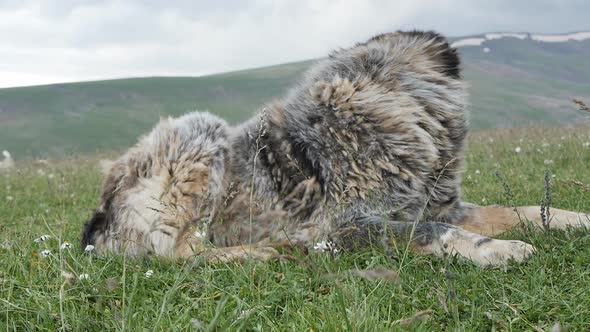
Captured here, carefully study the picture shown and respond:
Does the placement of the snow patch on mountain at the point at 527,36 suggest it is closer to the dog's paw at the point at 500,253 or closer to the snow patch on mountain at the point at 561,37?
the snow patch on mountain at the point at 561,37

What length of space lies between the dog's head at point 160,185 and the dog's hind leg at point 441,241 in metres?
1.23

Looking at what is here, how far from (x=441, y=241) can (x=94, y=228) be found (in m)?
2.73

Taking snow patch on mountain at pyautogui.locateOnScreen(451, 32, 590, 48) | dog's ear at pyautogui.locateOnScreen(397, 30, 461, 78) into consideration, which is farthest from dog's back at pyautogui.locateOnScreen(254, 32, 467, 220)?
snow patch on mountain at pyautogui.locateOnScreen(451, 32, 590, 48)

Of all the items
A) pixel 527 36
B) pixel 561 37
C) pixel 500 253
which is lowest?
pixel 561 37

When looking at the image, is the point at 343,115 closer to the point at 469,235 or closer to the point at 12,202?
the point at 469,235

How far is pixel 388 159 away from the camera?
409 centimetres

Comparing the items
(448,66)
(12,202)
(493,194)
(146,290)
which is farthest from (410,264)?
(12,202)

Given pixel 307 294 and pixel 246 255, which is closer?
pixel 307 294

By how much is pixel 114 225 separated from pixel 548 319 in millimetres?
Result: 3177

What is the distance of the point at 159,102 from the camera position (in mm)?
54875

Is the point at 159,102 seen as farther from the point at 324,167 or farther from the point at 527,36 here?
the point at 527,36

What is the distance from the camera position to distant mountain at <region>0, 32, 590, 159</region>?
138ft

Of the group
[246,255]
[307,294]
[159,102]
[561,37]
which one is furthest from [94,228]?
[561,37]

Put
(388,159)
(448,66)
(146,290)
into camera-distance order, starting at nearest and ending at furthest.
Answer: (146,290) < (388,159) < (448,66)
